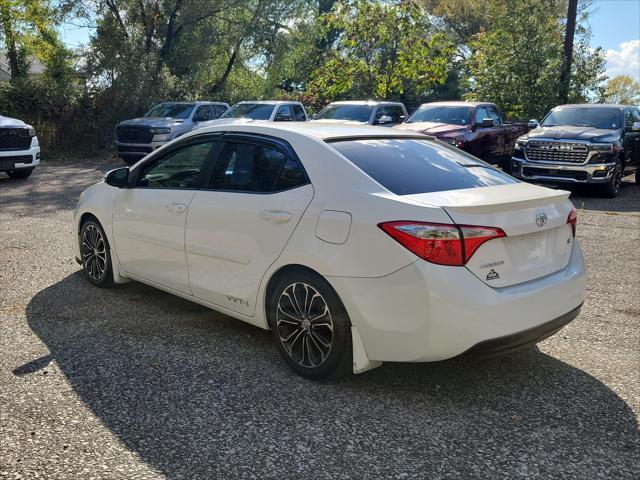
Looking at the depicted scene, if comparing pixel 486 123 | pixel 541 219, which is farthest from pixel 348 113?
pixel 541 219

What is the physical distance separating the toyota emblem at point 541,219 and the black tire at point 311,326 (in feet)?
4.07

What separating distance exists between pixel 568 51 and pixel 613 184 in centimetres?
960

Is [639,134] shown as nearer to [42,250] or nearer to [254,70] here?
[42,250]

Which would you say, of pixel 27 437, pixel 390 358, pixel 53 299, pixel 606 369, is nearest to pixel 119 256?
pixel 53 299

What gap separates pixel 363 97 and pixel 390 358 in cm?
2266

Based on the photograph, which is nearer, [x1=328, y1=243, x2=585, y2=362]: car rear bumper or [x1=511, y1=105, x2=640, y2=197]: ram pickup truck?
[x1=328, y1=243, x2=585, y2=362]: car rear bumper

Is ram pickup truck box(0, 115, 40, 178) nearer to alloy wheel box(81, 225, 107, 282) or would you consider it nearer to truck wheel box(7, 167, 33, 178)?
truck wheel box(7, 167, 33, 178)

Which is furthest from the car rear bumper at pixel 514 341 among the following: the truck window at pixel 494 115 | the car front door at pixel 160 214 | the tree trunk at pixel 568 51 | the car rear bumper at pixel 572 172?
the tree trunk at pixel 568 51

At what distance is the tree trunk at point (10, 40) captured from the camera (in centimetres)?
2583

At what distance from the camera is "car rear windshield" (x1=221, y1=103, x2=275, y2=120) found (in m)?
17.4

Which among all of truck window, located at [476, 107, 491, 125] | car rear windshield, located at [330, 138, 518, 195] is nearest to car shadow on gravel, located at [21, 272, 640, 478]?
car rear windshield, located at [330, 138, 518, 195]

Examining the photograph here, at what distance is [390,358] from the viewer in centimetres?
352

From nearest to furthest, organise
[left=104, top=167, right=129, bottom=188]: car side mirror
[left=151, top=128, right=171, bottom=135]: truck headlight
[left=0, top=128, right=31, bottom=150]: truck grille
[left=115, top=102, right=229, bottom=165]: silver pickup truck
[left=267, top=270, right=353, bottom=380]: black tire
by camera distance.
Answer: [left=267, top=270, right=353, bottom=380]: black tire, [left=104, top=167, right=129, bottom=188]: car side mirror, [left=0, top=128, right=31, bottom=150]: truck grille, [left=151, top=128, right=171, bottom=135]: truck headlight, [left=115, top=102, right=229, bottom=165]: silver pickup truck

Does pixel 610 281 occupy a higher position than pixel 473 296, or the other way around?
pixel 473 296
